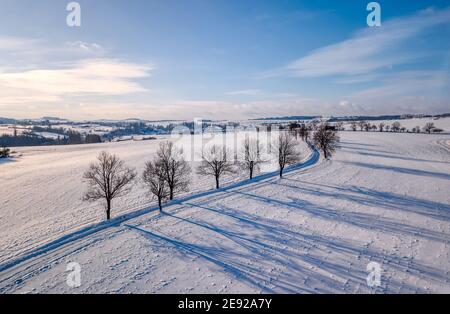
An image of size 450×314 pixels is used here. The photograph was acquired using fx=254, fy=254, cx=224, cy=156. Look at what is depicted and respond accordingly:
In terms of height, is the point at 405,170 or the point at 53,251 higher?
the point at 405,170

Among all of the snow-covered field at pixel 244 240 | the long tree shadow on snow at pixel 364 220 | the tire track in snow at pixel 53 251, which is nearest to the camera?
the snow-covered field at pixel 244 240

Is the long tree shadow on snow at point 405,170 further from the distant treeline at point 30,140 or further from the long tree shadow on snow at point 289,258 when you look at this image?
the distant treeline at point 30,140

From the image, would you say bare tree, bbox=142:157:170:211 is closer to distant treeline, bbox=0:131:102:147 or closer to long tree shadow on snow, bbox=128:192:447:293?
long tree shadow on snow, bbox=128:192:447:293

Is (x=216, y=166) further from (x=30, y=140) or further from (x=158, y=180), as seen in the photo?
(x=30, y=140)

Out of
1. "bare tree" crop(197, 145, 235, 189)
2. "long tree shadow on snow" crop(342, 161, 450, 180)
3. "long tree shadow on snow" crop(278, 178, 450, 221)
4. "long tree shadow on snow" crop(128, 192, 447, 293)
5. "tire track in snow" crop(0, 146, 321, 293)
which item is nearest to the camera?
"long tree shadow on snow" crop(128, 192, 447, 293)

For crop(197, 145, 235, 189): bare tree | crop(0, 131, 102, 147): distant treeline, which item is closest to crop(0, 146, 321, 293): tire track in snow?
crop(197, 145, 235, 189): bare tree

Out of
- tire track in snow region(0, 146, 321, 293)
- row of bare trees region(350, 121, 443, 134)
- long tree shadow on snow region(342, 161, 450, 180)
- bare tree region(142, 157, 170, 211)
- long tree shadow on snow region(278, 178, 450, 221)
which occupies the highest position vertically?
row of bare trees region(350, 121, 443, 134)

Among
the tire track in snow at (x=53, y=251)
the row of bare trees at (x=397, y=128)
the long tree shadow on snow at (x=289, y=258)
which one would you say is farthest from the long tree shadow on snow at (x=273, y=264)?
the row of bare trees at (x=397, y=128)

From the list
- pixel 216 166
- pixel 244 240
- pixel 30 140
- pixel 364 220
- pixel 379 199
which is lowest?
pixel 244 240

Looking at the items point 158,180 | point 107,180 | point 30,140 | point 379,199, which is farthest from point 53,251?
point 30,140
